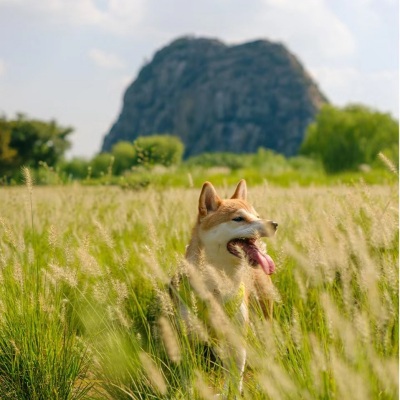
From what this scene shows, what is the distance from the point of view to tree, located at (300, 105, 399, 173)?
1630 inches

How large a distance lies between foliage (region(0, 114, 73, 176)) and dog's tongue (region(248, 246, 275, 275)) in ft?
129

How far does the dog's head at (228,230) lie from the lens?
4.28 metres

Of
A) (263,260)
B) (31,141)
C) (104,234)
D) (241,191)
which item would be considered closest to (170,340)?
(104,234)

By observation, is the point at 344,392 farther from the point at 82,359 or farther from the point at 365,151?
the point at 365,151

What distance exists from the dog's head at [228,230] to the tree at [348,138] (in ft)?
111

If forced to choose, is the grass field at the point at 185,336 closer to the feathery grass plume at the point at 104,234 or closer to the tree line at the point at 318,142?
the feathery grass plume at the point at 104,234

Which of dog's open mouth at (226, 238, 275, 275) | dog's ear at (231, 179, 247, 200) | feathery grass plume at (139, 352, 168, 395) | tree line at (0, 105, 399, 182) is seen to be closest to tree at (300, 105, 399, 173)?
tree line at (0, 105, 399, 182)

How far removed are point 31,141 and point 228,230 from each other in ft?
153

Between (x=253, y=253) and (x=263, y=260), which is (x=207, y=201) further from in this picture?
(x=263, y=260)

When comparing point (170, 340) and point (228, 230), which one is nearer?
point (170, 340)

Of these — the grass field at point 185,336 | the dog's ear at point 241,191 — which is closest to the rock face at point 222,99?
the dog's ear at point 241,191

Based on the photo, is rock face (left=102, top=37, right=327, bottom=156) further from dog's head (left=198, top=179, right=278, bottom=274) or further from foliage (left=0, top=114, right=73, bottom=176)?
dog's head (left=198, top=179, right=278, bottom=274)

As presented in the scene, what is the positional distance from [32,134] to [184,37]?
158 m

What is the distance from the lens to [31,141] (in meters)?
48.8
